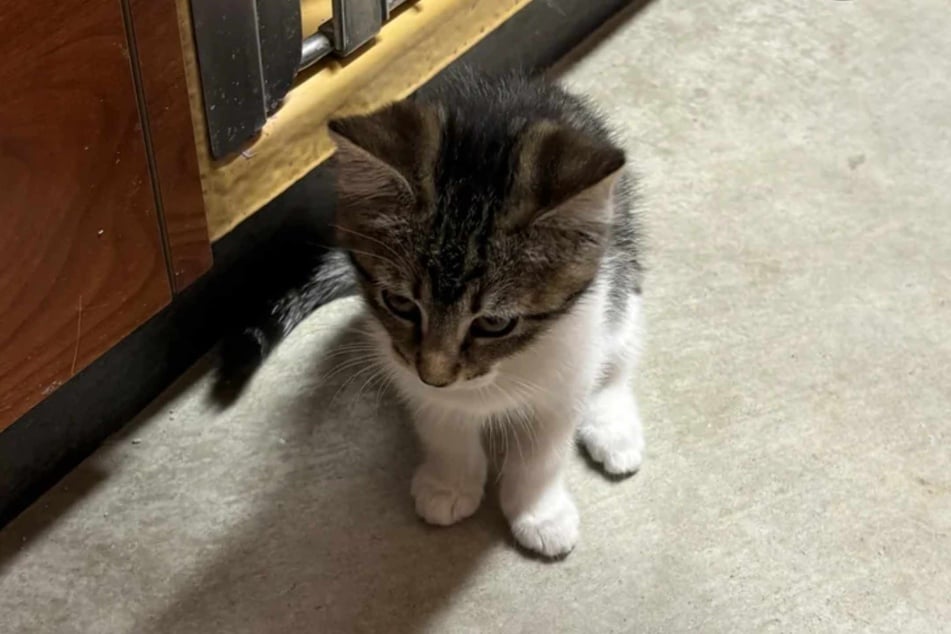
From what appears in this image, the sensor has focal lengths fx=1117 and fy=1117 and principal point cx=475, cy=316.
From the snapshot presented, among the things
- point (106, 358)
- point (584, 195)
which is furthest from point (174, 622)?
point (584, 195)

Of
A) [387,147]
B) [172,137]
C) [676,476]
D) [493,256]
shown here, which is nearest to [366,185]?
[387,147]

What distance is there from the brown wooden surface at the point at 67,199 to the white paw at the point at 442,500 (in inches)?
16.9

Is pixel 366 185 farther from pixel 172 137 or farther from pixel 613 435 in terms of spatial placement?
pixel 613 435

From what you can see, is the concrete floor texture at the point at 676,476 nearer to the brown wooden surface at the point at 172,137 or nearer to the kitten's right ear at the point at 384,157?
the brown wooden surface at the point at 172,137

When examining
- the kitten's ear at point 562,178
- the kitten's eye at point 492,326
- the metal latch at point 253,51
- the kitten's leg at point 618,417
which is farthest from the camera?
the kitten's leg at point 618,417

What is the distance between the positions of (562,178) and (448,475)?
53 centimetres

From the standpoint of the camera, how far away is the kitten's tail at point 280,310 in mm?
1595

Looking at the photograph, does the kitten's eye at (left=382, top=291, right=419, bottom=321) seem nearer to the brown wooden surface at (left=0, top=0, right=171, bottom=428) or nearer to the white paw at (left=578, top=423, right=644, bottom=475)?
the brown wooden surface at (left=0, top=0, right=171, bottom=428)

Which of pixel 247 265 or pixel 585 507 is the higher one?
pixel 247 265

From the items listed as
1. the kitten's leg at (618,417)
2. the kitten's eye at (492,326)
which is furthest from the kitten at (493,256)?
the kitten's leg at (618,417)

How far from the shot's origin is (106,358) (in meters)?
1.54

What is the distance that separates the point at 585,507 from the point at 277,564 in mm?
419

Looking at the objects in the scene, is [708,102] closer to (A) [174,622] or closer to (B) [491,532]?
(B) [491,532]

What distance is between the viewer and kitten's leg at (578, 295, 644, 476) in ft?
5.05
